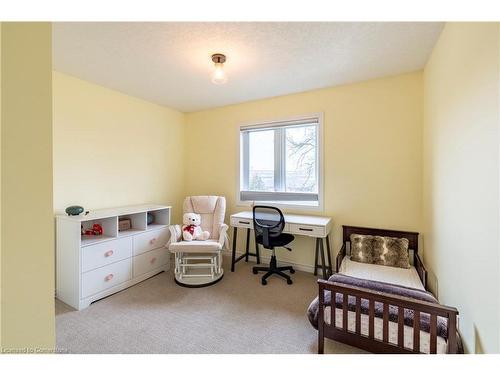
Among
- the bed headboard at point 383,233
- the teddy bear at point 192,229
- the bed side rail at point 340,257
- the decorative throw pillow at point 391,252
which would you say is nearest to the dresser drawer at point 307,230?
the bed side rail at point 340,257

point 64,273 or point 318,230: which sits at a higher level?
point 318,230

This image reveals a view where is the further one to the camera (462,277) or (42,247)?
(462,277)

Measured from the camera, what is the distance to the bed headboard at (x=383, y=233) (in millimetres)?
2350

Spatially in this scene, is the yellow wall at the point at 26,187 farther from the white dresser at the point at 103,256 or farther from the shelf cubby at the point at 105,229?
the shelf cubby at the point at 105,229

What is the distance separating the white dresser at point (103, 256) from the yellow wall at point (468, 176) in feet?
9.64

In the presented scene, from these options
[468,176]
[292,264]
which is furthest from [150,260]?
[468,176]

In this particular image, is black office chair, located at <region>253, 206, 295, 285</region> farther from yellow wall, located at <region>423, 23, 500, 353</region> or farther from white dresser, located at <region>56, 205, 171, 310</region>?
yellow wall, located at <region>423, 23, 500, 353</region>

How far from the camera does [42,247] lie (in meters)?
0.70

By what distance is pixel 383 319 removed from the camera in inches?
54.9
